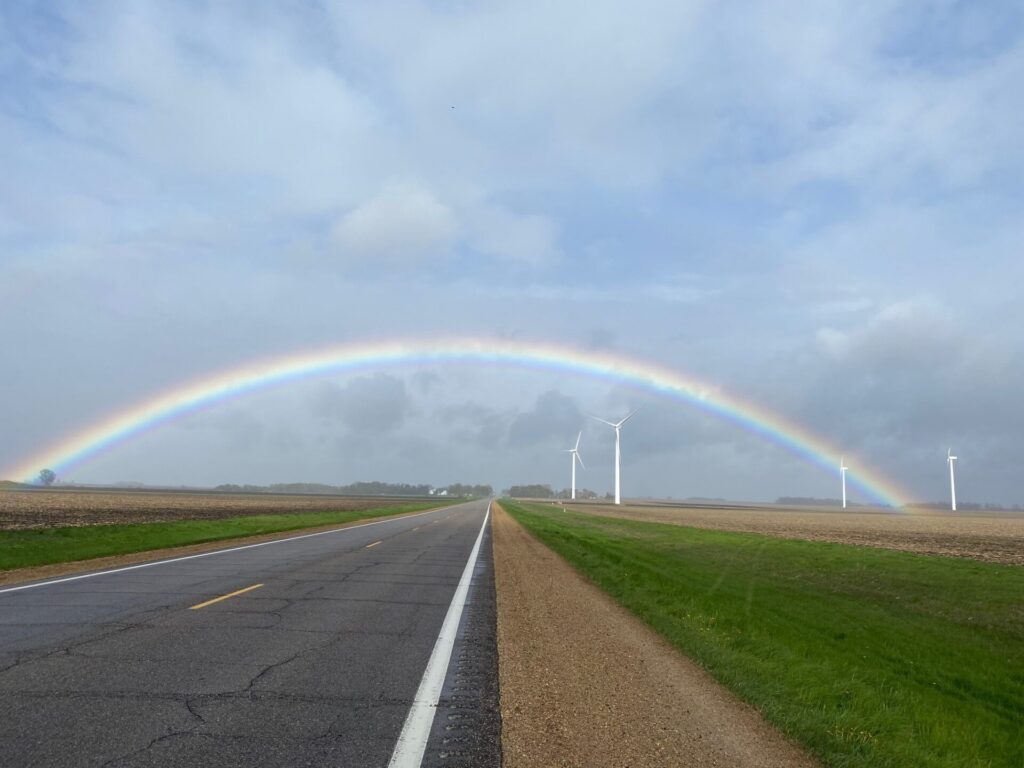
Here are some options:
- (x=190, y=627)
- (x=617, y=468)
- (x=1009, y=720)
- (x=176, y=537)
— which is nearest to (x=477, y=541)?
(x=176, y=537)

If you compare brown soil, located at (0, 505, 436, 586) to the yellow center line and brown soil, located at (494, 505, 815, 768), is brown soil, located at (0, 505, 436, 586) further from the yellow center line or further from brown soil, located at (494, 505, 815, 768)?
brown soil, located at (494, 505, 815, 768)

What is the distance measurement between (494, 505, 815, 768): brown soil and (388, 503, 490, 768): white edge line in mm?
667

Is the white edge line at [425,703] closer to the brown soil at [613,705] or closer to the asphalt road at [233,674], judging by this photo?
the asphalt road at [233,674]

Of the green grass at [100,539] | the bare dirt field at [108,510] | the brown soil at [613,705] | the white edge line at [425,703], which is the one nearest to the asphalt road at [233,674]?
the white edge line at [425,703]

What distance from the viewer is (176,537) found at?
29141mm

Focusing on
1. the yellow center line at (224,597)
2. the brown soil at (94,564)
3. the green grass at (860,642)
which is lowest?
the green grass at (860,642)

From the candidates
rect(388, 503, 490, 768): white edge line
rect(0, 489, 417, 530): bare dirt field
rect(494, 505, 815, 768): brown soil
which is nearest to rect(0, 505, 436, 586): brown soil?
rect(0, 489, 417, 530): bare dirt field

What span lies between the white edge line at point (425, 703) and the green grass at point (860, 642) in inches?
131

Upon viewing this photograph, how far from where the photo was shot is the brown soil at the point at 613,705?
5.62m

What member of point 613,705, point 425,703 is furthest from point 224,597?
point 613,705

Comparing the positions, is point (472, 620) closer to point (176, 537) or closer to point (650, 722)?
point (650, 722)

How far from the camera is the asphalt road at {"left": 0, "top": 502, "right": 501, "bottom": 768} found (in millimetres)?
5246

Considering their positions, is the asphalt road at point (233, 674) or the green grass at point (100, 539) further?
the green grass at point (100, 539)

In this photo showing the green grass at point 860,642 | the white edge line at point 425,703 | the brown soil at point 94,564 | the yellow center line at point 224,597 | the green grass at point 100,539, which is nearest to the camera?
the white edge line at point 425,703
